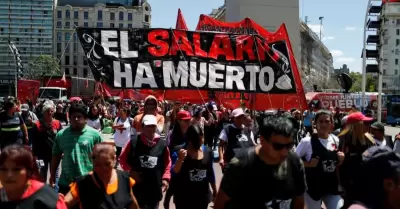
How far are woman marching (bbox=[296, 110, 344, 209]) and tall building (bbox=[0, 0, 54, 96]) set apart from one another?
103461mm

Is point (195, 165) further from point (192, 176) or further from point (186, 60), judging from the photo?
point (186, 60)

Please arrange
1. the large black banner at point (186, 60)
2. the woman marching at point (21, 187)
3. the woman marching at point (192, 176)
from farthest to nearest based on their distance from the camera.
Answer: the large black banner at point (186, 60), the woman marching at point (192, 176), the woman marching at point (21, 187)

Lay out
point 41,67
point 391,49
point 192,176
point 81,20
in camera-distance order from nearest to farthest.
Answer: point 192,176, point 41,67, point 391,49, point 81,20

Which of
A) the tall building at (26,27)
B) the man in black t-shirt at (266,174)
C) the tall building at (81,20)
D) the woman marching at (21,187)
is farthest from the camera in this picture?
the tall building at (81,20)

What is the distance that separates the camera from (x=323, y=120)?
546cm

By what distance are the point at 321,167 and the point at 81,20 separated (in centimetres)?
11578

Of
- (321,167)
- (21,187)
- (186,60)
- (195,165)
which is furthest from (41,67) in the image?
(21,187)

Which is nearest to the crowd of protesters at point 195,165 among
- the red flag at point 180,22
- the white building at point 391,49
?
the red flag at point 180,22

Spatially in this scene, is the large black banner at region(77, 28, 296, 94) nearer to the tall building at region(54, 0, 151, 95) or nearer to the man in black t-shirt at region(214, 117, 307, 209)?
the man in black t-shirt at region(214, 117, 307, 209)

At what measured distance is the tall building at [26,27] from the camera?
345ft

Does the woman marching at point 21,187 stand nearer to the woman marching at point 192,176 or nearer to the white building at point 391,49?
the woman marching at point 192,176

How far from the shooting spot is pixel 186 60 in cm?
839

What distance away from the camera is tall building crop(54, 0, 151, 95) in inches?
4542

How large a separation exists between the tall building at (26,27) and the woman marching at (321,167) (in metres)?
103
